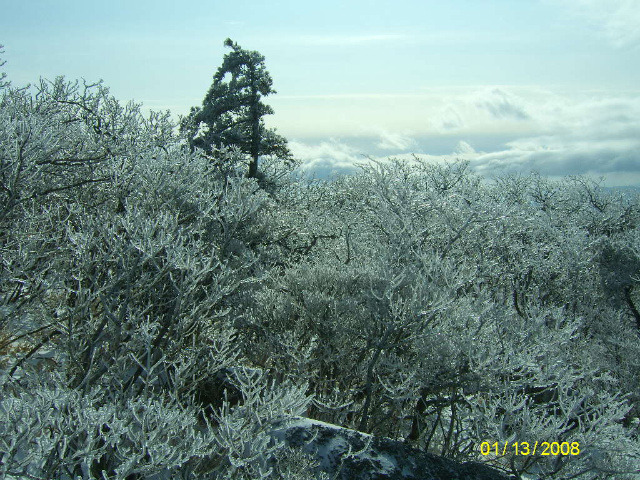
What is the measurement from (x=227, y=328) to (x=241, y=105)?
1848cm

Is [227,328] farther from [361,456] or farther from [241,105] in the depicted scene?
[241,105]

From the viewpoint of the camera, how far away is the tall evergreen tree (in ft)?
81.2

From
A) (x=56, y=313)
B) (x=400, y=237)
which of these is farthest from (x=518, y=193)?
(x=56, y=313)

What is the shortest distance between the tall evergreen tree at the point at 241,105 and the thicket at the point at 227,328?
40.0 feet

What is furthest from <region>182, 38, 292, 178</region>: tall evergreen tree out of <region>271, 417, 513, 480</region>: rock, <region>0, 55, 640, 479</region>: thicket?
<region>271, 417, 513, 480</region>: rock

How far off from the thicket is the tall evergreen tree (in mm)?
12204

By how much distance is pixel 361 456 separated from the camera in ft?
20.6

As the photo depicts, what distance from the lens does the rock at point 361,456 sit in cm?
616

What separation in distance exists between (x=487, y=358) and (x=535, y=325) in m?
1.65

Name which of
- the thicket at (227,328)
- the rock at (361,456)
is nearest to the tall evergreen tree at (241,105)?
the thicket at (227,328)
